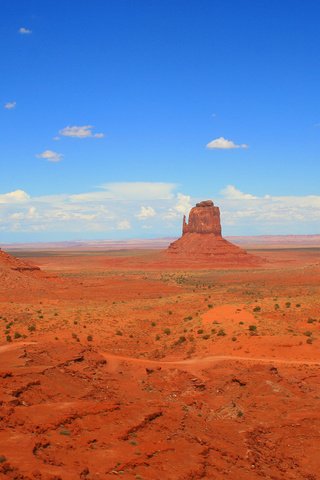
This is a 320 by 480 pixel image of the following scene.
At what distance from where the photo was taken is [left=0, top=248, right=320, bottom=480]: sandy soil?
11.7 m

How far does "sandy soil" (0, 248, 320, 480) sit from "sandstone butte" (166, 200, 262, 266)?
7875 cm

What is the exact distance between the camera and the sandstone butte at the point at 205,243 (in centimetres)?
11606

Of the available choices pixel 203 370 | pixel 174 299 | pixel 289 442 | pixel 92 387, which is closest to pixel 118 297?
pixel 174 299

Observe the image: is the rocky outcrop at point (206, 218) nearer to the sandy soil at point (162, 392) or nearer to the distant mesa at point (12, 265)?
the distant mesa at point (12, 265)

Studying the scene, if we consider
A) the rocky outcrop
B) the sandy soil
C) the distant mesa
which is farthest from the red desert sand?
the rocky outcrop

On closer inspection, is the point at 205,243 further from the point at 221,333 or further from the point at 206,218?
the point at 221,333

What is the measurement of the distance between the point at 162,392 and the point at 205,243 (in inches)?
4098

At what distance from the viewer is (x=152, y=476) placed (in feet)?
36.0

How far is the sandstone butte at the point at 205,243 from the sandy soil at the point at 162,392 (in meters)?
78.8

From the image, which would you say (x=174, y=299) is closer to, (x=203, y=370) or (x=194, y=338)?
(x=194, y=338)

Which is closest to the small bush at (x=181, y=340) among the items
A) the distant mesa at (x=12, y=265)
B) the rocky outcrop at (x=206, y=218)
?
the distant mesa at (x=12, y=265)

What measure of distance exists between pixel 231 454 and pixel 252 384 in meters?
6.93

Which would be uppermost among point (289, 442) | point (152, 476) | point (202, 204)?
point (202, 204)

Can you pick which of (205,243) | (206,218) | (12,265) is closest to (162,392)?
(12,265)
